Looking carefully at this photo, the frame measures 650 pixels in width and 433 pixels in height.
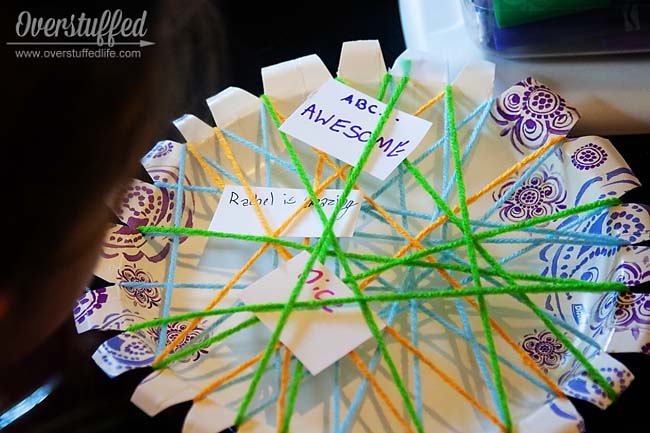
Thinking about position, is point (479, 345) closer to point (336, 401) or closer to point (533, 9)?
point (336, 401)

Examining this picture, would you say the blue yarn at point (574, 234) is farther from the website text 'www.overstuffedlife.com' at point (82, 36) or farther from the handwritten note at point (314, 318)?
the website text 'www.overstuffedlife.com' at point (82, 36)

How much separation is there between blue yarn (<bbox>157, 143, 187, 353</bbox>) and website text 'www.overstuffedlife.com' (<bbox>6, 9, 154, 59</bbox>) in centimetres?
11

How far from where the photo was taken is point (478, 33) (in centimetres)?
59

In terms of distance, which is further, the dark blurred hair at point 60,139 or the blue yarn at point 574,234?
the blue yarn at point 574,234

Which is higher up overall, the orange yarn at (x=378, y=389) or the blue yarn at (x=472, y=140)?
the blue yarn at (x=472, y=140)

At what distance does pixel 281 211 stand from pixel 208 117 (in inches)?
6.7

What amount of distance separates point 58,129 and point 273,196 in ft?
0.83

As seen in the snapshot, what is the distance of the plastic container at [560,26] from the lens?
54 cm

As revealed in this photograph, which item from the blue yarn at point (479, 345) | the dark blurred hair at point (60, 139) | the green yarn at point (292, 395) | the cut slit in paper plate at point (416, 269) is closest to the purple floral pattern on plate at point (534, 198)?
the cut slit in paper plate at point (416, 269)

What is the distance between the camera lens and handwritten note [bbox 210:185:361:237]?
48cm

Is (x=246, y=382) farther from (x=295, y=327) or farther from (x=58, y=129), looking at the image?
(x=58, y=129)

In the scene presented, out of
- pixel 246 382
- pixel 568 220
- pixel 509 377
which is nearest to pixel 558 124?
→ pixel 568 220

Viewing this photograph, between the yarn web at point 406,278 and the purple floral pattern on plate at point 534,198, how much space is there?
0.04ft

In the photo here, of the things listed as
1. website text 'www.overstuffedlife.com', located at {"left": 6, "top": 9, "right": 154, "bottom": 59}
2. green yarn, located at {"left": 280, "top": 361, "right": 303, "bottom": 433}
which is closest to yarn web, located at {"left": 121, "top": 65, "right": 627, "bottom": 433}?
green yarn, located at {"left": 280, "top": 361, "right": 303, "bottom": 433}
